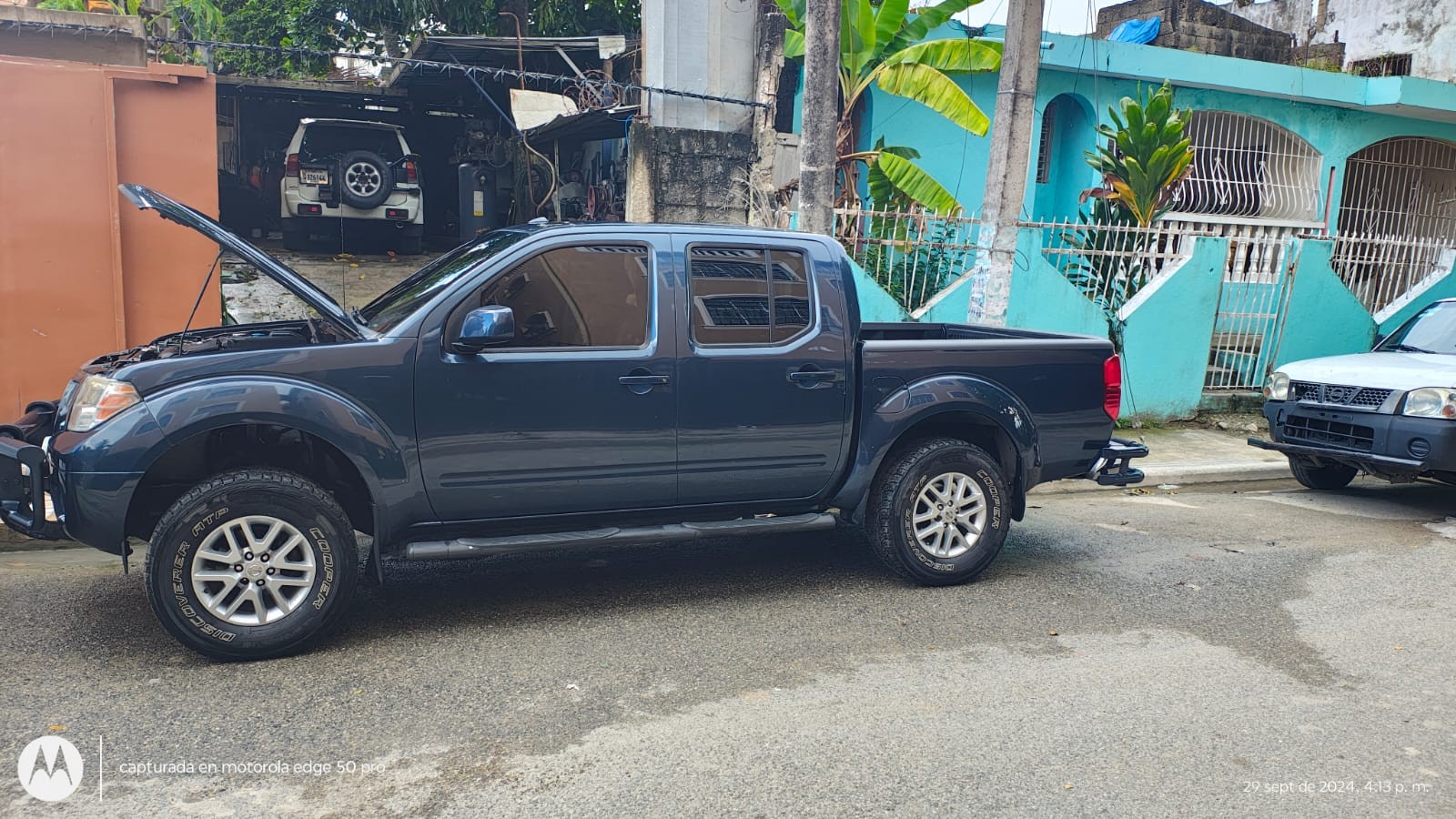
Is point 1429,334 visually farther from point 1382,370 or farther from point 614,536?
point 614,536

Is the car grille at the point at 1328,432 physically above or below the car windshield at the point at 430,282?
below

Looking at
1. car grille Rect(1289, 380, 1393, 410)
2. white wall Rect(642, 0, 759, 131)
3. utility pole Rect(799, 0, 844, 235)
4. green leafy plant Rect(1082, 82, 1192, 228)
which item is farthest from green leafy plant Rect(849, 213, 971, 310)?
white wall Rect(642, 0, 759, 131)

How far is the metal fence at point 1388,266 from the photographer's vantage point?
39.3 ft

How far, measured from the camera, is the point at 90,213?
7812 mm

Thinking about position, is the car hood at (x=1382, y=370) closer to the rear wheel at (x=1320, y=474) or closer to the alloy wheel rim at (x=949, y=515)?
the rear wheel at (x=1320, y=474)

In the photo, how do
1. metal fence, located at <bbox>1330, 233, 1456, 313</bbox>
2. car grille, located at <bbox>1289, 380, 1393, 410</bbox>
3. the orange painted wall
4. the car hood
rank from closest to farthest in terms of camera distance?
the orange painted wall → the car hood → car grille, located at <bbox>1289, 380, 1393, 410</bbox> → metal fence, located at <bbox>1330, 233, 1456, 313</bbox>

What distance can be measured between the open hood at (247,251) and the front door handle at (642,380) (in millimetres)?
1175

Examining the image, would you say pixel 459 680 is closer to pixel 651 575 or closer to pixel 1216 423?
pixel 651 575

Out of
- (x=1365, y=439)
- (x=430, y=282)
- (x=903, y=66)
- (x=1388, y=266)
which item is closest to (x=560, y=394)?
(x=430, y=282)

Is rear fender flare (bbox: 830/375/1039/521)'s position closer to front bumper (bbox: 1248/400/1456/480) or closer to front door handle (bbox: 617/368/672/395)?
front door handle (bbox: 617/368/672/395)

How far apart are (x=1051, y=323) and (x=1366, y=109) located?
9238mm

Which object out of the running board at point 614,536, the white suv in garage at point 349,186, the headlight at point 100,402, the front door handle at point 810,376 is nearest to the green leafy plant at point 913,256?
the front door handle at point 810,376

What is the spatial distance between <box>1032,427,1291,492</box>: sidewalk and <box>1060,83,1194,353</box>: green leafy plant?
1060mm

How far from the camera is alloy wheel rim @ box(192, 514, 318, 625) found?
4281mm
